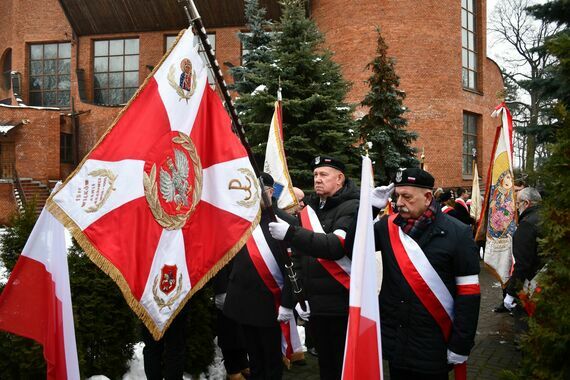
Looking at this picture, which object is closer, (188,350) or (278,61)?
(188,350)

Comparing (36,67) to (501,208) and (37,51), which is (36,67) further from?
(501,208)

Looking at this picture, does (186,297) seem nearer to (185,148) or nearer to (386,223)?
(185,148)

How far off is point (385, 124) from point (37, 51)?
1010 inches

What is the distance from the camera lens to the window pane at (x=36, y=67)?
3084cm

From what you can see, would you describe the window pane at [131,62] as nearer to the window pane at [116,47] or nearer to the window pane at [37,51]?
the window pane at [116,47]

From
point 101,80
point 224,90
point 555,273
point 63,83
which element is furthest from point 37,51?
point 555,273

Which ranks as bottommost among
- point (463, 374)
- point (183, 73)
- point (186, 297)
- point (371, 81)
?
point (463, 374)

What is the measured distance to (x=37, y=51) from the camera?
101 ft

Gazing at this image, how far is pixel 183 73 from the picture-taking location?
10.5 feet

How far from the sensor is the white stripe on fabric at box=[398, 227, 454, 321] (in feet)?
9.96

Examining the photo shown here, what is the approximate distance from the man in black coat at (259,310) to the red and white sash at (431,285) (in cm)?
111

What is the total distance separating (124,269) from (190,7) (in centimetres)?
153

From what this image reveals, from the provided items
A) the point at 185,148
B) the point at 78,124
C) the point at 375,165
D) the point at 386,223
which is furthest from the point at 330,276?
the point at 78,124

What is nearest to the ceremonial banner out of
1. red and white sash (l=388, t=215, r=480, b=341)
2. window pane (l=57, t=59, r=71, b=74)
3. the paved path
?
red and white sash (l=388, t=215, r=480, b=341)
